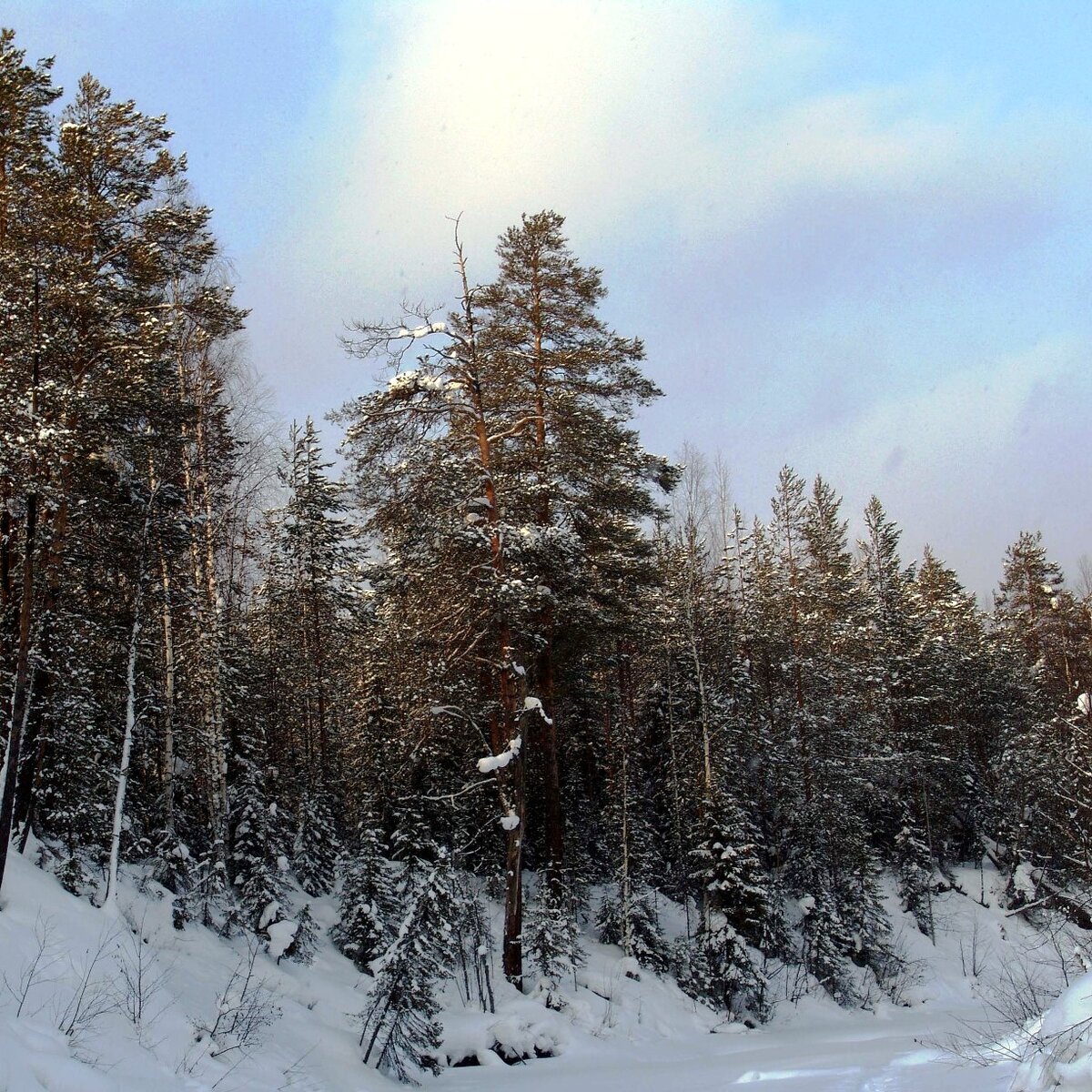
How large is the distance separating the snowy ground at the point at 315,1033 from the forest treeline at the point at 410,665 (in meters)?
0.87

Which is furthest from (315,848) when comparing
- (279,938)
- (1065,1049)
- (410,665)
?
(1065,1049)

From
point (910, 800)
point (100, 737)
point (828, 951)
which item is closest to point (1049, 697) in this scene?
point (910, 800)

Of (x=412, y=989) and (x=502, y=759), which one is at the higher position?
(x=502, y=759)

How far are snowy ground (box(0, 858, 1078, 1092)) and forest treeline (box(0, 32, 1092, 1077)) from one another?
34.3 inches

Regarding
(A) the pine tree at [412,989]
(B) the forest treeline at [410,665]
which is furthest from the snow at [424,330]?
(A) the pine tree at [412,989]

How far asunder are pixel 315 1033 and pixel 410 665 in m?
5.97

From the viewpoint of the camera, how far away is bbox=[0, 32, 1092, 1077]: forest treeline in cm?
1320

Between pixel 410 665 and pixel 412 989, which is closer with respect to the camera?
pixel 412 989

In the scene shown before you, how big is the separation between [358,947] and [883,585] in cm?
2691

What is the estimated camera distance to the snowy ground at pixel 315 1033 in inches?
347

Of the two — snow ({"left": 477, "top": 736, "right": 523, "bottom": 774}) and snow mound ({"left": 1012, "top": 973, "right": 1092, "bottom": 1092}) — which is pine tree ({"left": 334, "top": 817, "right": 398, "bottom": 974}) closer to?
snow ({"left": 477, "top": 736, "right": 523, "bottom": 774})

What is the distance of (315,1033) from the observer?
12875 mm

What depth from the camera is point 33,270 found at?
12141 mm

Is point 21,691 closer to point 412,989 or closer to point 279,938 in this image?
point 412,989
